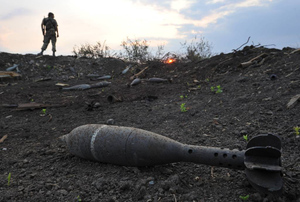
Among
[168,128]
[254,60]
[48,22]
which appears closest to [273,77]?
[254,60]

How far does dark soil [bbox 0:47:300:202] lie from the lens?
208 cm

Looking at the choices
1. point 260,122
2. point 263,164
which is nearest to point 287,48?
point 260,122

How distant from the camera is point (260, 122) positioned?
353 cm

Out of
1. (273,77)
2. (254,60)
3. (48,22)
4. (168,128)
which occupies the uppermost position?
(48,22)

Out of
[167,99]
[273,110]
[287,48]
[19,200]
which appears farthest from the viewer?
[287,48]

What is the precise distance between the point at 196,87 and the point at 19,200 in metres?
5.71

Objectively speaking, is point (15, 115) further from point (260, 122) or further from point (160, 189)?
point (260, 122)

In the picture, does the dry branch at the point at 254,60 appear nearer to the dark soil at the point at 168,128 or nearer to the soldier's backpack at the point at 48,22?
the dark soil at the point at 168,128

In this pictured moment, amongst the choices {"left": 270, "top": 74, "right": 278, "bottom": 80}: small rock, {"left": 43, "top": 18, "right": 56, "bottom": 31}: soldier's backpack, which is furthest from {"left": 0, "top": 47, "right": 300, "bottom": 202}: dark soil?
{"left": 43, "top": 18, "right": 56, "bottom": 31}: soldier's backpack

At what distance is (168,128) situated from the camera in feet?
12.9

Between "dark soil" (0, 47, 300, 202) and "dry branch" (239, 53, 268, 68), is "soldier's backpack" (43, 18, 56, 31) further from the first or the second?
"dry branch" (239, 53, 268, 68)

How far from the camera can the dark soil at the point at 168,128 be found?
2078 millimetres

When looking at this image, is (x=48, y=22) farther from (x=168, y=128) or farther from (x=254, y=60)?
(x=168, y=128)

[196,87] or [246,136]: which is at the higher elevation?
[196,87]
